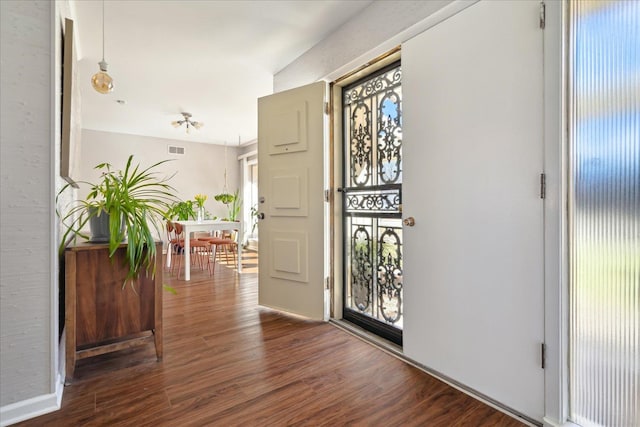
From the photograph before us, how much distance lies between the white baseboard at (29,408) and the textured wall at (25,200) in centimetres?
2

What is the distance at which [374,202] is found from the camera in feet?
8.18

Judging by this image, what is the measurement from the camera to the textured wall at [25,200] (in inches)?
55.9

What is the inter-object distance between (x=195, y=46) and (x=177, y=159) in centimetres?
470

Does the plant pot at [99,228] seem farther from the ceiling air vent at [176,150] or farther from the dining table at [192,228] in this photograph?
the ceiling air vent at [176,150]

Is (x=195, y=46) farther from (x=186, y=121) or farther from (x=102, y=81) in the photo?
(x=186, y=121)

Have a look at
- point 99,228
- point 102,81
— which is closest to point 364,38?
point 102,81

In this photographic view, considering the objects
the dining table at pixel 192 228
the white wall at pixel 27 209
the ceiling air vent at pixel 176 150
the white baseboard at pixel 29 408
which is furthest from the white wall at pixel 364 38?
the ceiling air vent at pixel 176 150

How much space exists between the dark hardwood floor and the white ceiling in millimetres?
2608

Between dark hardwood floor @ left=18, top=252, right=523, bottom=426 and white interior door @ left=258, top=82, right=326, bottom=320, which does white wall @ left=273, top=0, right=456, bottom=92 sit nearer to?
white interior door @ left=258, top=82, right=326, bottom=320

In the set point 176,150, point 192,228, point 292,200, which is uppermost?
point 176,150

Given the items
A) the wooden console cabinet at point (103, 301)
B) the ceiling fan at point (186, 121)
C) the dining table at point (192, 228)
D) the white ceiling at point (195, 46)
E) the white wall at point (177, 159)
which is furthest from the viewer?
the white wall at point (177, 159)

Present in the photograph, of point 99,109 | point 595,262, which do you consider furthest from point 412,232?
point 99,109

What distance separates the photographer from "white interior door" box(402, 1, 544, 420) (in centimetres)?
144

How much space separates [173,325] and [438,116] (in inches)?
104
